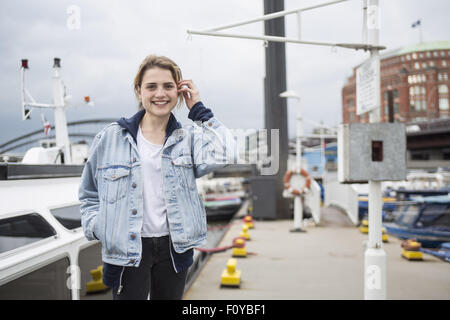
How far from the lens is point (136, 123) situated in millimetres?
1872

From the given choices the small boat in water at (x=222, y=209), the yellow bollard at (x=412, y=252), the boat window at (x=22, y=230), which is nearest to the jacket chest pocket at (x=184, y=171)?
the boat window at (x=22, y=230)

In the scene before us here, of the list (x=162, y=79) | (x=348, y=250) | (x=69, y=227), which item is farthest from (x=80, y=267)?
(x=348, y=250)

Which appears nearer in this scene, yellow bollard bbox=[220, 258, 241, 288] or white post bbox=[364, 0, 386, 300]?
white post bbox=[364, 0, 386, 300]

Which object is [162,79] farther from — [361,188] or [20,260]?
[361,188]

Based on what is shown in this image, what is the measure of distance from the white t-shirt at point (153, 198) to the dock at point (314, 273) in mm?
4217

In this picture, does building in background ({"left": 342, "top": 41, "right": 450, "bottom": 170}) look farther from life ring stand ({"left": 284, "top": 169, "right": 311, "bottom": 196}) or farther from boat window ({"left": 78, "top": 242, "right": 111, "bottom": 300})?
boat window ({"left": 78, "top": 242, "right": 111, "bottom": 300})

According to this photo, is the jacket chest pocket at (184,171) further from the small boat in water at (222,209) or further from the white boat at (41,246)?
the small boat in water at (222,209)

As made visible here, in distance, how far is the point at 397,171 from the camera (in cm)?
363

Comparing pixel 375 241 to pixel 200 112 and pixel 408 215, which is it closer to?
pixel 200 112

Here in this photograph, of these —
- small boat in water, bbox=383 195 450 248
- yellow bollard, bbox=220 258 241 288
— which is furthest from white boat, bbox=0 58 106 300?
small boat in water, bbox=383 195 450 248

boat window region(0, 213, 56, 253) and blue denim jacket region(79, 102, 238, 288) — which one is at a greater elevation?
blue denim jacket region(79, 102, 238, 288)

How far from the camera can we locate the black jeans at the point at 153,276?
181 centimetres

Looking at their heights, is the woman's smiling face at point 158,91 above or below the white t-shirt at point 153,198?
above

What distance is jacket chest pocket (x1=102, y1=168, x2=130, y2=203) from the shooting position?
5.82ft
